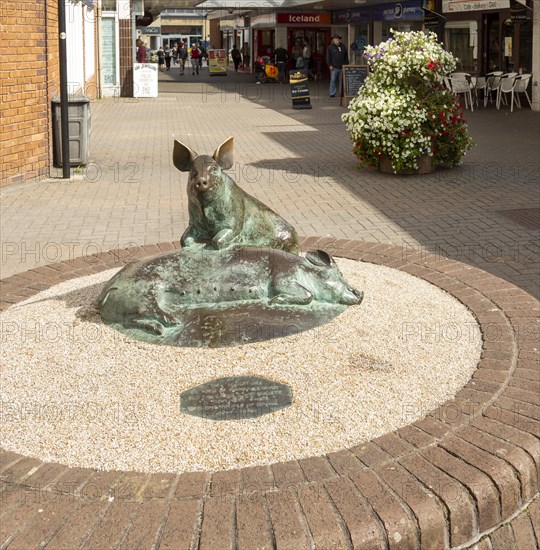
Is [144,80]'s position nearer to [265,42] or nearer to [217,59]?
[217,59]

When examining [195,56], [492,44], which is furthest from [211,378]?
[195,56]

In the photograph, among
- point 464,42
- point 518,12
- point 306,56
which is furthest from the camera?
point 306,56

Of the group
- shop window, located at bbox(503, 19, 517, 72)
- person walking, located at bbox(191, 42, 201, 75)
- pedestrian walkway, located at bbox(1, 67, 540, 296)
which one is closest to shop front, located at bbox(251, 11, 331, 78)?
person walking, located at bbox(191, 42, 201, 75)

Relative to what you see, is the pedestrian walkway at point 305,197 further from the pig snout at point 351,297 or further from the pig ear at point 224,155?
the pig ear at point 224,155

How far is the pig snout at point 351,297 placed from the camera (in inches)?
199

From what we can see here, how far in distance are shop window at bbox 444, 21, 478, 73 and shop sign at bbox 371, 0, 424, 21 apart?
193 centimetres

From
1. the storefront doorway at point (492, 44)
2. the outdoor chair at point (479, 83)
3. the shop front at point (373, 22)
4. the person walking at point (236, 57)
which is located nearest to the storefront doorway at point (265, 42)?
the person walking at point (236, 57)

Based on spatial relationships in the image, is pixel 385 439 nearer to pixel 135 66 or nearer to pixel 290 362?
pixel 290 362

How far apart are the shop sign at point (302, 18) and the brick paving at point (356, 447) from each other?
26.4 m

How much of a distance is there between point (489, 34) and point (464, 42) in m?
1.55

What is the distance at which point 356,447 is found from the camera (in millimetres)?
3521

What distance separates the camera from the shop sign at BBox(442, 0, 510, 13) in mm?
23031

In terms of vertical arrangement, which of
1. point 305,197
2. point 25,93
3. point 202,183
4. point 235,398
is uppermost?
point 25,93

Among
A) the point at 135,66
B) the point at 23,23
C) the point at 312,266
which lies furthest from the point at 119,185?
the point at 135,66
